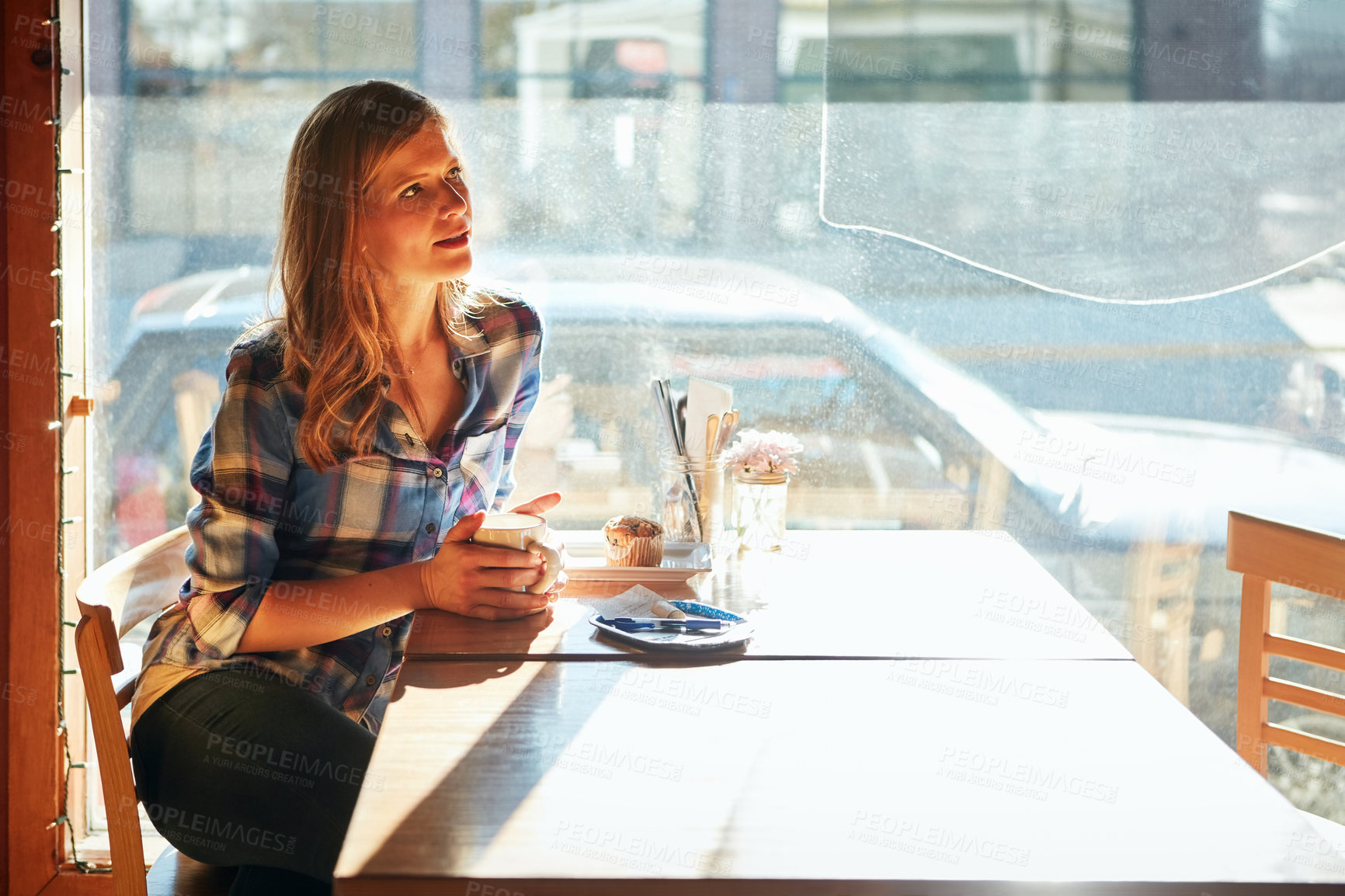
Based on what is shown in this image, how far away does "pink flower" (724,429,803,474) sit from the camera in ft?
6.25

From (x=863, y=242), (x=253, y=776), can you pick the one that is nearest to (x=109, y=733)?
(x=253, y=776)

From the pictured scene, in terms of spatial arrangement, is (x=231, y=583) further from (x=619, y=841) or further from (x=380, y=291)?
(x=619, y=841)

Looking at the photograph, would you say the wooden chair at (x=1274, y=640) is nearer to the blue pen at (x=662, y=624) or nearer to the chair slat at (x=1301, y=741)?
the chair slat at (x=1301, y=741)

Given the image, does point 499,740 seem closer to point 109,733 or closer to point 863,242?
point 109,733

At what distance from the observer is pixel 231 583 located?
59.7 inches

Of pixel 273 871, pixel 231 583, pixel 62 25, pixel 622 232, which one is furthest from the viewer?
pixel 622 232

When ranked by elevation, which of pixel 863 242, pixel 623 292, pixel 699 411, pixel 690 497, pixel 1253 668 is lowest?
pixel 1253 668

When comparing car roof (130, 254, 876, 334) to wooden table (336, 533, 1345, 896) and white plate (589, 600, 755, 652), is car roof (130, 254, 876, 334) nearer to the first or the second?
white plate (589, 600, 755, 652)

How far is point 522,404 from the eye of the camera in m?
1.92

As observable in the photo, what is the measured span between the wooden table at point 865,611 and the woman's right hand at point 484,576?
19 millimetres

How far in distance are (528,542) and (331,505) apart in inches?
13.7

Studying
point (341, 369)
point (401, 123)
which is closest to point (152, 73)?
point (401, 123)

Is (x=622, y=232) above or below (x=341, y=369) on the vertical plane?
above

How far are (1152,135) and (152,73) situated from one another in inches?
78.7
